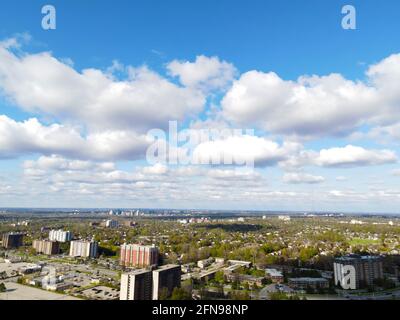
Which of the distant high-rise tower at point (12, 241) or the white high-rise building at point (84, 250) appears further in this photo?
the distant high-rise tower at point (12, 241)

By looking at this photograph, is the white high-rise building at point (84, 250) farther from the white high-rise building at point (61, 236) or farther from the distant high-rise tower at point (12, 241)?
the distant high-rise tower at point (12, 241)

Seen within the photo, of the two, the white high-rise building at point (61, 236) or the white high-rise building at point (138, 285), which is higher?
the white high-rise building at point (138, 285)

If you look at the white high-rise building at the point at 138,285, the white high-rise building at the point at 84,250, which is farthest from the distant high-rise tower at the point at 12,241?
the white high-rise building at the point at 138,285

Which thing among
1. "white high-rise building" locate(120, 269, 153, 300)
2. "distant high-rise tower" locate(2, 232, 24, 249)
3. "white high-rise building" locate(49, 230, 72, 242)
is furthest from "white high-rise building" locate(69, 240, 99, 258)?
"white high-rise building" locate(120, 269, 153, 300)

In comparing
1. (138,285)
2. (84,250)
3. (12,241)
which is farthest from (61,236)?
(138,285)

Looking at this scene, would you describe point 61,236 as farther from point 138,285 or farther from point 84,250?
point 138,285

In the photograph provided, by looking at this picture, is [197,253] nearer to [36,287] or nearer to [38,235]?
[36,287]

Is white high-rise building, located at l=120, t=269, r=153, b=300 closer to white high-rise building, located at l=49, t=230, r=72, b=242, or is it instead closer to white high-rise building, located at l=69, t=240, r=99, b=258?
white high-rise building, located at l=69, t=240, r=99, b=258
